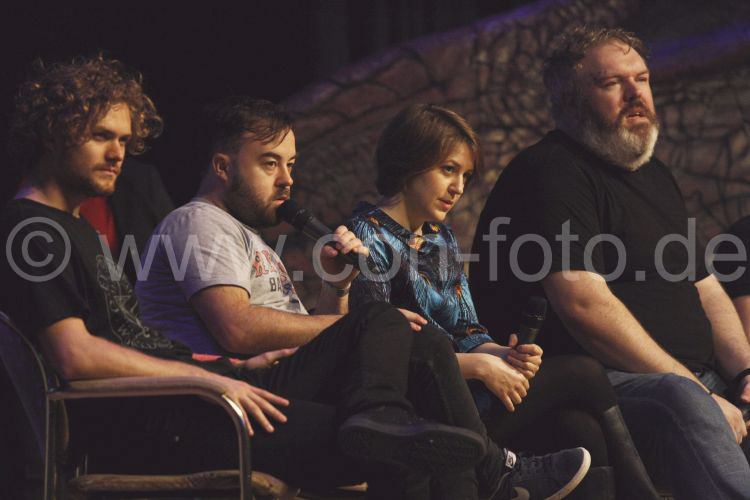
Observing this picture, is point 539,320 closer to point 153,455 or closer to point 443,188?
point 443,188

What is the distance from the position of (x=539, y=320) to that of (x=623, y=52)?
104 centimetres

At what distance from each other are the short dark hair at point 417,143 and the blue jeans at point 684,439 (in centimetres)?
69

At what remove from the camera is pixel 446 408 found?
6.97 ft

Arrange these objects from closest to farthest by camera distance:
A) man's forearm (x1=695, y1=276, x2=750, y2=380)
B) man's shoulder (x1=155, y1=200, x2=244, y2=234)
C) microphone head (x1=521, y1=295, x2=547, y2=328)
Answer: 1. microphone head (x1=521, y1=295, x2=547, y2=328)
2. man's shoulder (x1=155, y1=200, x2=244, y2=234)
3. man's forearm (x1=695, y1=276, x2=750, y2=380)

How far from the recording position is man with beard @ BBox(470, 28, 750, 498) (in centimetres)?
248

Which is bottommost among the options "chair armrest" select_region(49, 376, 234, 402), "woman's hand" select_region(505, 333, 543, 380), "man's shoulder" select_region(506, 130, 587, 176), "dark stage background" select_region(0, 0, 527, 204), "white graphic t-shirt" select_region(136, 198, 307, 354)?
"woman's hand" select_region(505, 333, 543, 380)

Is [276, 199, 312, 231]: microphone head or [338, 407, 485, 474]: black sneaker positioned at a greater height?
[276, 199, 312, 231]: microphone head

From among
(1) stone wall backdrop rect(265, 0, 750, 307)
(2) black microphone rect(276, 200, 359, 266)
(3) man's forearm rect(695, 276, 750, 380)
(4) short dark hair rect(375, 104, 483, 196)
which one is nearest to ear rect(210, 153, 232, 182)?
(2) black microphone rect(276, 200, 359, 266)

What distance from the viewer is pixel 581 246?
8.84ft

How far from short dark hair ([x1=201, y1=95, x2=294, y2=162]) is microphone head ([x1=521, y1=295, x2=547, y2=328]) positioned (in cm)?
68

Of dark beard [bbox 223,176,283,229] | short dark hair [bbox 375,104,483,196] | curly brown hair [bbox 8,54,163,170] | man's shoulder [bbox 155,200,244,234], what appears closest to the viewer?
curly brown hair [bbox 8,54,163,170]

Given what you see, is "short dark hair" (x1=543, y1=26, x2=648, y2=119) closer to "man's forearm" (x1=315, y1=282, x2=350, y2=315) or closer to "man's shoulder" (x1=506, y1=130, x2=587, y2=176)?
"man's shoulder" (x1=506, y1=130, x2=587, y2=176)

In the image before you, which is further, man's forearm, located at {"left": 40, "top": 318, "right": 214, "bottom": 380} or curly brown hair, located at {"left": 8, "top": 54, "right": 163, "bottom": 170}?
curly brown hair, located at {"left": 8, "top": 54, "right": 163, "bottom": 170}

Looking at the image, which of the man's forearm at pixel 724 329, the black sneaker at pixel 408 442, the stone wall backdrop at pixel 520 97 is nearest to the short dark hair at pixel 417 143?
the man's forearm at pixel 724 329
